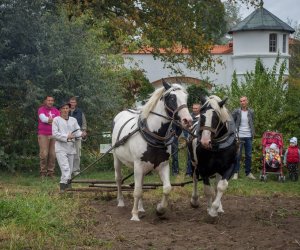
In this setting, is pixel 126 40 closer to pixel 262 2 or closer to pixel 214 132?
pixel 262 2

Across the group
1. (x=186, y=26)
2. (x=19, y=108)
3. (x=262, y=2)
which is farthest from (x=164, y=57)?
(x=19, y=108)

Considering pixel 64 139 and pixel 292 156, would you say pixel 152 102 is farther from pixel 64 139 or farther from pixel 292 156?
pixel 292 156

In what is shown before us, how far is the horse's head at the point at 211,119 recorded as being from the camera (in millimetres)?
8867

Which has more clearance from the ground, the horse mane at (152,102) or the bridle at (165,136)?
the horse mane at (152,102)

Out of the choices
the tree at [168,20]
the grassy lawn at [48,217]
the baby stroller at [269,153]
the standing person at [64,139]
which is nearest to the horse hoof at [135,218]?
the grassy lawn at [48,217]

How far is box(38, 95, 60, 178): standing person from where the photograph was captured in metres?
14.7

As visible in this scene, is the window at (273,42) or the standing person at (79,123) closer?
the standing person at (79,123)

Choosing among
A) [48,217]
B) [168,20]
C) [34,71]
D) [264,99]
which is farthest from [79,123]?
[168,20]

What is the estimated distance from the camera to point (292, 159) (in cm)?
1453

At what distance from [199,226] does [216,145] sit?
1.23 m

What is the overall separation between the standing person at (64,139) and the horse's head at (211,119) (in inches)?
127

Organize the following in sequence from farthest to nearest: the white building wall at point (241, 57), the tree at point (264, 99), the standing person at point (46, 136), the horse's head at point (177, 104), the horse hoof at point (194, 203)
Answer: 1. the white building wall at point (241, 57)
2. the tree at point (264, 99)
3. the standing person at point (46, 136)
4. the horse hoof at point (194, 203)
5. the horse's head at point (177, 104)

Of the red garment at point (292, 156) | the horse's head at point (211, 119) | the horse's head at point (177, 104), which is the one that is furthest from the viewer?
the red garment at point (292, 156)

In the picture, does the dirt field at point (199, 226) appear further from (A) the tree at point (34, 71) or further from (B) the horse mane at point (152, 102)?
(A) the tree at point (34, 71)
